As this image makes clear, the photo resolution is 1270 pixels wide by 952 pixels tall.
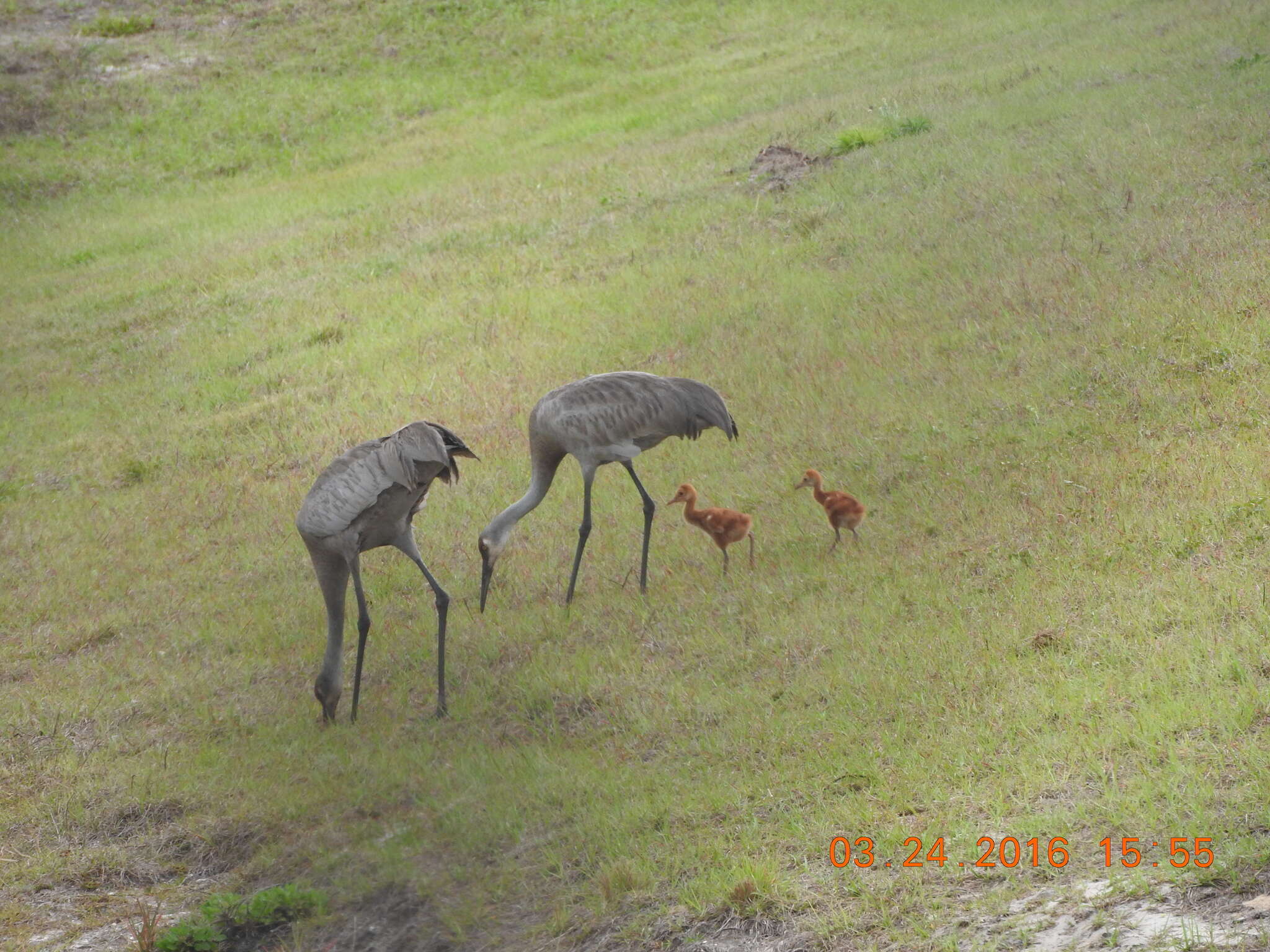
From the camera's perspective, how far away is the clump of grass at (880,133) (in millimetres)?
17078

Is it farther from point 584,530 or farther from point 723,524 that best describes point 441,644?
point 723,524

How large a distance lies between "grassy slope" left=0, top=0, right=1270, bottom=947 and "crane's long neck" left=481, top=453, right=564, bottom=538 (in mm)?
618

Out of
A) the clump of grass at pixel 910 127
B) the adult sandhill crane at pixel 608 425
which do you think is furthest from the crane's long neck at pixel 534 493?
the clump of grass at pixel 910 127

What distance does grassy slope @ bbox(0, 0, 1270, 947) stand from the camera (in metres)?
5.52

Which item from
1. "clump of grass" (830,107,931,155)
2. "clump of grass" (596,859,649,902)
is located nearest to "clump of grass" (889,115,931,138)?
"clump of grass" (830,107,931,155)

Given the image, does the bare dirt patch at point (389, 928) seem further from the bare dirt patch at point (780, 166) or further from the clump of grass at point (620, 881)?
the bare dirt patch at point (780, 166)

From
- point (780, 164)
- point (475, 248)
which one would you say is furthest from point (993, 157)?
point (475, 248)

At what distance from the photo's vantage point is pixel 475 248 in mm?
17234

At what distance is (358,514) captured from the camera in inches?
301

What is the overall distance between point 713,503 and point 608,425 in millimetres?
1398

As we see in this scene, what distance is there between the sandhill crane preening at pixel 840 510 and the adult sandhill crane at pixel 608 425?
3.02 ft

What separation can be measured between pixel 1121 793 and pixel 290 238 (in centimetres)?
1785

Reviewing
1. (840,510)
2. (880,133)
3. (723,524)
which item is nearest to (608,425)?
(723,524)

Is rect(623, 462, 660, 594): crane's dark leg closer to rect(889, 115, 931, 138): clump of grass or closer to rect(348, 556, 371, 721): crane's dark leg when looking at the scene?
rect(348, 556, 371, 721): crane's dark leg
